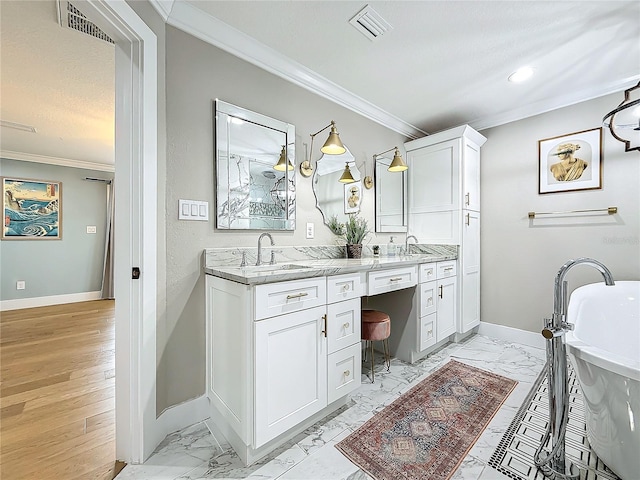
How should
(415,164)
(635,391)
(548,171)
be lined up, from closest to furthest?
(635,391) → (548,171) → (415,164)

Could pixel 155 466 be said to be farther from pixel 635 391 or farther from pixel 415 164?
pixel 415 164

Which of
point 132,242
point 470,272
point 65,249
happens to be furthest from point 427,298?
point 65,249

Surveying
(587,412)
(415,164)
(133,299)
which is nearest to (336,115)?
(415,164)

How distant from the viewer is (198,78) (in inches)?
66.0

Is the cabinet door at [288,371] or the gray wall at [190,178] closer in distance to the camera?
the cabinet door at [288,371]

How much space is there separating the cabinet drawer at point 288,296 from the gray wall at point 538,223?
2.46m

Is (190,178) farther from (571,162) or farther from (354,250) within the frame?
(571,162)

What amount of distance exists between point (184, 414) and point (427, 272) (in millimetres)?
2028

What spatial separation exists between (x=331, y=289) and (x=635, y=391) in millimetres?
1250

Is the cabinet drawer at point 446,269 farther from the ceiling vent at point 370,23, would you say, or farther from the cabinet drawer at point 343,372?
the ceiling vent at point 370,23

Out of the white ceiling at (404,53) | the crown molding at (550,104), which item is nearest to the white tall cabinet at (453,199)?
the crown molding at (550,104)

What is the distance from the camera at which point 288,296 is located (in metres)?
1.36

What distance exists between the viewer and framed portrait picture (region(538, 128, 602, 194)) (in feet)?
8.11

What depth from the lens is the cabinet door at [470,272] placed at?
2.82 m
